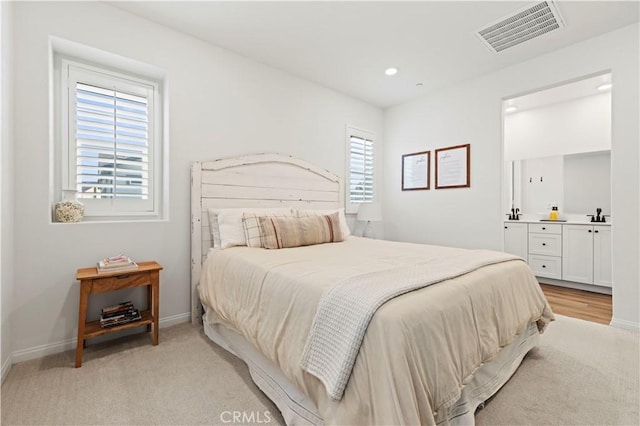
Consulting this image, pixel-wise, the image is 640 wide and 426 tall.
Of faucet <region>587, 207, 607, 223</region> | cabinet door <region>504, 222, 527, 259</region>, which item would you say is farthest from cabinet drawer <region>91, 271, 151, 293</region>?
faucet <region>587, 207, 607, 223</region>

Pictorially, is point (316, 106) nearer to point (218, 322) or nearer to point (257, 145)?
point (257, 145)

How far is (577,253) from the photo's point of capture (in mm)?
3895

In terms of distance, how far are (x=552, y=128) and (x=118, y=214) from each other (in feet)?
18.8

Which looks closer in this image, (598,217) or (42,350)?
(42,350)

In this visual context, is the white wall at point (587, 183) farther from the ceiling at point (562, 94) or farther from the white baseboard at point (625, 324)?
the white baseboard at point (625, 324)

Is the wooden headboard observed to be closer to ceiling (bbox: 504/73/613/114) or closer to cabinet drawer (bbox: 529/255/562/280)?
ceiling (bbox: 504/73/613/114)

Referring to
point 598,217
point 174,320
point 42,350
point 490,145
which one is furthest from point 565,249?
point 42,350

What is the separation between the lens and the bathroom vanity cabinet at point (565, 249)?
12.1ft

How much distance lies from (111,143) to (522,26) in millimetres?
3660

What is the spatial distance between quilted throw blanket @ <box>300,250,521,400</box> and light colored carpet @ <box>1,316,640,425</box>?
522 mm

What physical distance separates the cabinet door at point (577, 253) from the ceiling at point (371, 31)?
7.80 ft

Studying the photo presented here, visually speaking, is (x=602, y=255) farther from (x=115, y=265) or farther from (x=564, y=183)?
(x=115, y=265)

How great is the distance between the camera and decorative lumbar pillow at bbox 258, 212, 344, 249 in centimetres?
248

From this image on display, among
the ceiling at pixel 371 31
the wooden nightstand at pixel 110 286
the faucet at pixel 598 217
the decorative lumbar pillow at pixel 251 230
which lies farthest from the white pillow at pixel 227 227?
the faucet at pixel 598 217
